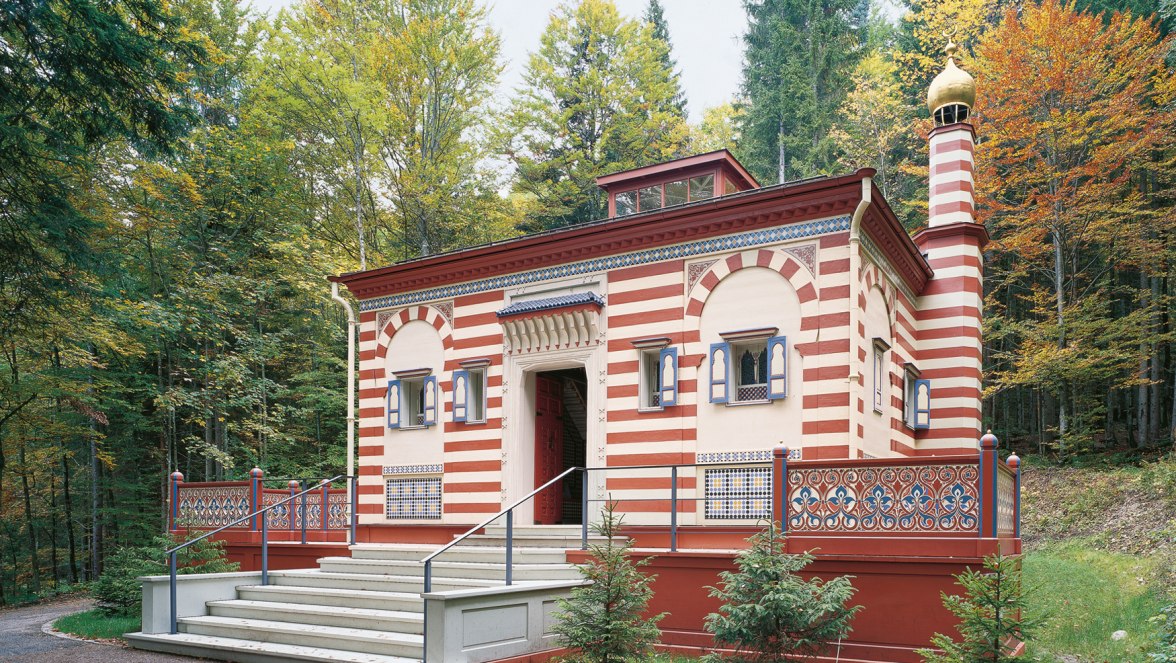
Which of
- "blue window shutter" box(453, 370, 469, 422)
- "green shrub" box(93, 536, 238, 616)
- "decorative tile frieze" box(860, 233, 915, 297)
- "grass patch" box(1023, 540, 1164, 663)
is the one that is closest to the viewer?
"grass patch" box(1023, 540, 1164, 663)

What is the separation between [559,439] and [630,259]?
13.1 feet

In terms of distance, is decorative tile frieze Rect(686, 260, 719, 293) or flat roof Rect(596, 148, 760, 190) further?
flat roof Rect(596, 148, 760, 190)

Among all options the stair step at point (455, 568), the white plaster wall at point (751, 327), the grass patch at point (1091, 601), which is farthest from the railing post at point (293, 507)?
the grass patch at point (1091, 601)

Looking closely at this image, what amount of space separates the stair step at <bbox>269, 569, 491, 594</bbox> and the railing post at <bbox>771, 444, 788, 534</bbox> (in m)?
3.72

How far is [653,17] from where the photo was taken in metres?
42.5

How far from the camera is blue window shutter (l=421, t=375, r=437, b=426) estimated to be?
15.9m

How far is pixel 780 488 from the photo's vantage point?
10258 millimetres

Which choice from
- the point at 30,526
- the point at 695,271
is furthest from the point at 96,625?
the point at 30,526

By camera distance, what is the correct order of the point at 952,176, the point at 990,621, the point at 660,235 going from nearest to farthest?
the point at 990,621 < the point at 660,235 < the point at 952,176

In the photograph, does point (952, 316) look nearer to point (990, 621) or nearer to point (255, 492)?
point (990, 621)

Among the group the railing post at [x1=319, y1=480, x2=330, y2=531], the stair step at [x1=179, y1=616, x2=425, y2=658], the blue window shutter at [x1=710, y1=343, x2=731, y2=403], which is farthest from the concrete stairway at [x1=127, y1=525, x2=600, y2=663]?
the blue window shutter at [x1=710, y1=343, x2=731, y2=403]

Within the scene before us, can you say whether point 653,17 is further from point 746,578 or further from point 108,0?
point 746,578

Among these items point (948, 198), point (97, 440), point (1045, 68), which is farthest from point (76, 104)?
point (1045, 68)

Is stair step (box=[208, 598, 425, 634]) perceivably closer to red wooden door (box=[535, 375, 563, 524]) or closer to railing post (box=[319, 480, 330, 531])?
railing post (box=[319, 480, 330, 531])
